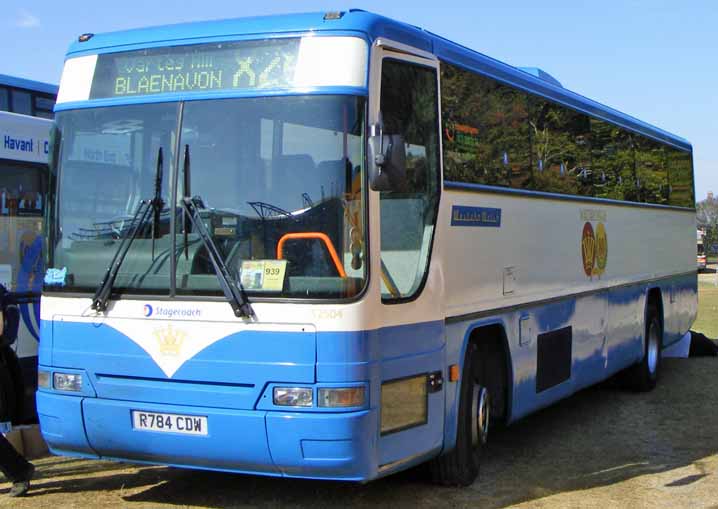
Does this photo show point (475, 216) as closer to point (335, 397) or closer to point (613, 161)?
point (335, 397)

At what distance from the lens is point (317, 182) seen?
6277 millimetres

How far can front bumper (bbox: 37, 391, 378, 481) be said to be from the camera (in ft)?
20.2

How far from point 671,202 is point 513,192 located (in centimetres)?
685

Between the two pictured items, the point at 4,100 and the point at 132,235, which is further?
the point at 4,100

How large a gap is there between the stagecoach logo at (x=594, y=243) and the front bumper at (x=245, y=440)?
4.99 metres

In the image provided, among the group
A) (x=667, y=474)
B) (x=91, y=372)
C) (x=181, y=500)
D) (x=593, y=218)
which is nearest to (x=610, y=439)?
(x=667, y=474)

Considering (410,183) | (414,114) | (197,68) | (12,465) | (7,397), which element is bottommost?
(12,465)

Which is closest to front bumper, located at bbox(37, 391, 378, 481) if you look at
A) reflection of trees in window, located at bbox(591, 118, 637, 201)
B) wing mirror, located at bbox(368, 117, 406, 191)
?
wing mirror, located at bbox(368, 117, 406, 191)

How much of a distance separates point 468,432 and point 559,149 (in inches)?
141

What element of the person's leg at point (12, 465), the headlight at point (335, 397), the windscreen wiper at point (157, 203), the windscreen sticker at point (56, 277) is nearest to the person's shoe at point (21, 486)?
the person's leg at point (12, 465)

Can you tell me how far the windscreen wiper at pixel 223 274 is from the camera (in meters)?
6.29

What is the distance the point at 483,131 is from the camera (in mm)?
8414

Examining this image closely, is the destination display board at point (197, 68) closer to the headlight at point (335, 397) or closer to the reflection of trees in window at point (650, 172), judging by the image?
the headlight at point (335, 397)

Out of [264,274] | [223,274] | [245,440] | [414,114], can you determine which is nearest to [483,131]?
[414,114]
